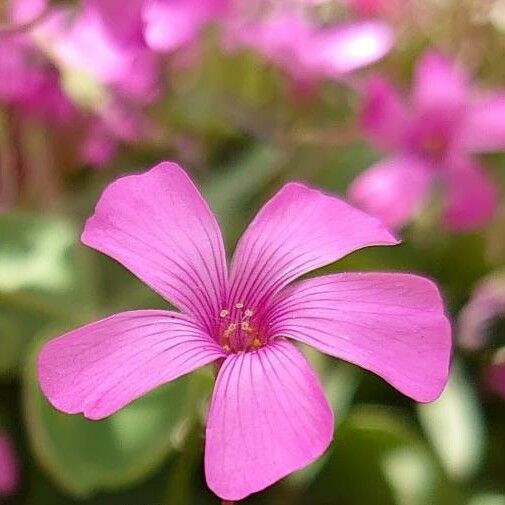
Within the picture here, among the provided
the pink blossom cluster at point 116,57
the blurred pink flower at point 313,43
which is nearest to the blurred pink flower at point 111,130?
the pink blossom cluster at point 116,57

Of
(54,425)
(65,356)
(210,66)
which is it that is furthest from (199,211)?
(210,66)

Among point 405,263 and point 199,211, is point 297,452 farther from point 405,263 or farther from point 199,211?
point 405,263

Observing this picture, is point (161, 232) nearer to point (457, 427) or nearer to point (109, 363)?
point (109, 363)

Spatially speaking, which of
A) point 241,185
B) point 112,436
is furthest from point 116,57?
point 112,436

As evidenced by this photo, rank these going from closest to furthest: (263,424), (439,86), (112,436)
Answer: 1. (263,424)
2. (112,436)
3. (439,86)

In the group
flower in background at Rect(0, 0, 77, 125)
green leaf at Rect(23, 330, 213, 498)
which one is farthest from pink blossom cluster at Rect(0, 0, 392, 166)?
green leaf at Rect(23, 330, 213, 498)

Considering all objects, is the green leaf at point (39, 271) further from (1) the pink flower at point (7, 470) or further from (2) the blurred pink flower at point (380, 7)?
(2) the blurred pink flower at point (380, 7)
